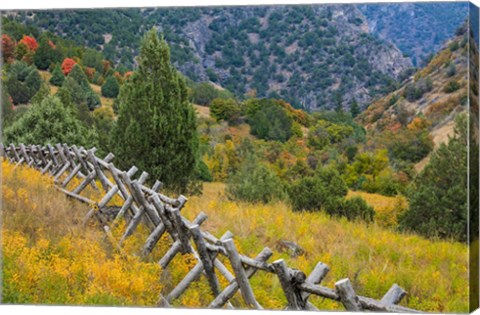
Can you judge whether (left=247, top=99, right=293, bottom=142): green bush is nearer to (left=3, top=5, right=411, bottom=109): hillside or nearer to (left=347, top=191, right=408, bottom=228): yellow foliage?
(left=3, top=5, right=411, bottom=109): hillside

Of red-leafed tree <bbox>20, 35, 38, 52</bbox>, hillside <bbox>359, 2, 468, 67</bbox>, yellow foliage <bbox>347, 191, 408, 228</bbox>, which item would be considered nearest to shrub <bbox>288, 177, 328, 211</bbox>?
yellow foliage <bbox>347, 191, 408, 228</bbox>

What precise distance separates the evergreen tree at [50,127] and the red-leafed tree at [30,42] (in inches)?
26.3

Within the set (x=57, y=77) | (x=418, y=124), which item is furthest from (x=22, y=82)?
(x=418, y=124)

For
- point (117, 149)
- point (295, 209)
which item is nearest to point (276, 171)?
point (295, 209)

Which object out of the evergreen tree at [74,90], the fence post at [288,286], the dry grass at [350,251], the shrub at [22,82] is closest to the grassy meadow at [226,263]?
the dry grass at [350,251]

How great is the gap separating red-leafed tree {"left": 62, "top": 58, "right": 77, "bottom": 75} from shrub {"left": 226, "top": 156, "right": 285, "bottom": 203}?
2.26m

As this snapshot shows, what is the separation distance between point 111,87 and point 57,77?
29.4 inches

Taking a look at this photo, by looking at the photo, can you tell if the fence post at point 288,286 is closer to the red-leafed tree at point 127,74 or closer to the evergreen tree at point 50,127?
the evergreen tree at point 50,127

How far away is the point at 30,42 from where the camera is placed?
357 inches

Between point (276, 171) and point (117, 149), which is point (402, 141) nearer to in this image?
point (276, 171)

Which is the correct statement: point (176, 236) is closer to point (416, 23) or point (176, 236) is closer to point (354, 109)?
point (354, 109)

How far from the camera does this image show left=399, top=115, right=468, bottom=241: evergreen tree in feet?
23.4

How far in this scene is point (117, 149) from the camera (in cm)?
948

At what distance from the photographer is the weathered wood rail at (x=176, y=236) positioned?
6273 mm
